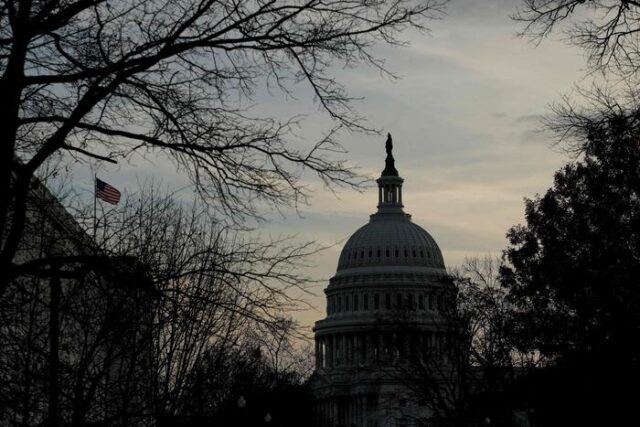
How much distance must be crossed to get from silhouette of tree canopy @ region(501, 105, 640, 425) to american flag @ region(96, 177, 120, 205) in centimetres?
1057

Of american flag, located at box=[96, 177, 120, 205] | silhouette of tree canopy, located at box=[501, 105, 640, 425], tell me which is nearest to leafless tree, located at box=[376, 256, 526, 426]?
silhouette of tree canopy, located at box=[501, 105, 640, 425]

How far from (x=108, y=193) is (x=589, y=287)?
50.2 ft

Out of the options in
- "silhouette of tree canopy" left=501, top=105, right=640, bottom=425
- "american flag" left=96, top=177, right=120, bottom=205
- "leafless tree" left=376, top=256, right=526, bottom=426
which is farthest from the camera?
"leafless tree" left=376, top=256, right=526, bottom=426

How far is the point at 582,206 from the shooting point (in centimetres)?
4116

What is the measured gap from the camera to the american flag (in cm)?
2705

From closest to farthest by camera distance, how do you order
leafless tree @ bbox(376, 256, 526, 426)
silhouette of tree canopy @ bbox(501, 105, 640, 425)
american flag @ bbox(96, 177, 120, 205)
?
american flag @ bbox(96, 177, 120, 205) → silhouette of tree canopy @ bbox(501, 105, 640, 425) → leafless tree @ bbox(376, 256, 526, 426)

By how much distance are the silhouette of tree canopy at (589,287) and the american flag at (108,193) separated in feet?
34.7

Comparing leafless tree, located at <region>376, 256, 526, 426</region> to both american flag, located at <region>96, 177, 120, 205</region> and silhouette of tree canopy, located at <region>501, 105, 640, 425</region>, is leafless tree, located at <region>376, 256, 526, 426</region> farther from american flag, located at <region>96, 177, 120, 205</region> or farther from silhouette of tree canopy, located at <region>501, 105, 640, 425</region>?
american flag, located at <region>96, 177, 120, 205</region>

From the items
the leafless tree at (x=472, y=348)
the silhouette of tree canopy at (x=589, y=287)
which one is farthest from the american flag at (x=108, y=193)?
the leafless tree at (x=472, y=348)

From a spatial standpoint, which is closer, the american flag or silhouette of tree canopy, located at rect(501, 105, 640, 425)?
the american flag

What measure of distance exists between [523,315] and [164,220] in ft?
63.5

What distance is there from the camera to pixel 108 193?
27859mm

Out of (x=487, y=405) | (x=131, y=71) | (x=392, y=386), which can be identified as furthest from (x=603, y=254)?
(x=392, y=386)

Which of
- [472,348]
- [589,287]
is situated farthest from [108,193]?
[472,348]
